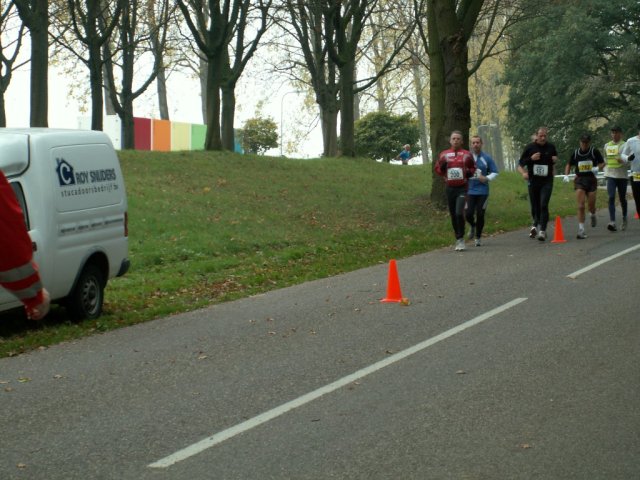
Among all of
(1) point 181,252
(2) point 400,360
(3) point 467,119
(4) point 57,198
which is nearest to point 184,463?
(2) point 400,360

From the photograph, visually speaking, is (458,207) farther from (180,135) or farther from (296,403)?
(180,135)

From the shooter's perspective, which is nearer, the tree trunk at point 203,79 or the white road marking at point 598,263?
the white road marking at point 598,263

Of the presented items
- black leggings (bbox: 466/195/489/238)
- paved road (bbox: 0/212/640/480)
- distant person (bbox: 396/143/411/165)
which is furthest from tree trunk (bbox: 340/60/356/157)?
paved road (bbox: 0/212/640/480)

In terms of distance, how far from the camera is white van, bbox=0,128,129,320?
11.5 meters

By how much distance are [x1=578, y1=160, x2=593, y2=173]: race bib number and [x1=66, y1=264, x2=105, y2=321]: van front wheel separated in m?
10.9

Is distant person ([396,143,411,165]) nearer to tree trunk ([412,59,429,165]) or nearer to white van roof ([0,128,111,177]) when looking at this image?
tree trunk ([412,59,429,165])

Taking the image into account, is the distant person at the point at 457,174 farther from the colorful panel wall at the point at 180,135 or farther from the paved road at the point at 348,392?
the colorful panel wall at the point at 180,135

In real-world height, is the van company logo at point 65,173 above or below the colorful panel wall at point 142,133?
below

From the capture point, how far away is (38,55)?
26328 millimetres

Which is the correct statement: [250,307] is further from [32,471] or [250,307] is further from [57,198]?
[32,471]

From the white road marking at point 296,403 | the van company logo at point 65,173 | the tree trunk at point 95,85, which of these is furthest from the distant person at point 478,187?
the tree trunk at point 95,85

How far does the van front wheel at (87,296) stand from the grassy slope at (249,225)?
206 mm

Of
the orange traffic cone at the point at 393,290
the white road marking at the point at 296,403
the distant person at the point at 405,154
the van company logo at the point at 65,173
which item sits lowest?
the white road marking at the point at 296,403

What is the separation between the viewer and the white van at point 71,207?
11484mm
